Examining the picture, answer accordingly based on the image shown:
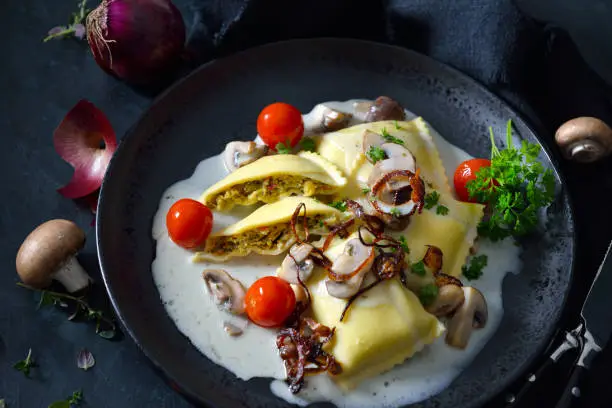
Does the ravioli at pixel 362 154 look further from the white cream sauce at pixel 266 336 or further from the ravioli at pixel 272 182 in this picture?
the white cream sauce at pixel 266 336

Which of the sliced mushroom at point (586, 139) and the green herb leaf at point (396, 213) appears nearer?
the green herb leaf at point (396, 213)

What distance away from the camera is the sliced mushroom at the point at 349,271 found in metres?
3.53

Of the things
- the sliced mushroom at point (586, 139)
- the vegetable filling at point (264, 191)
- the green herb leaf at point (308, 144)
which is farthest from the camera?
the sliced mushroom at point (586, 139)

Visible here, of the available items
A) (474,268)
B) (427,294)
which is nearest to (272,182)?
(427,294)

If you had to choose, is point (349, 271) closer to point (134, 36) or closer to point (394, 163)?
point (394, 163)

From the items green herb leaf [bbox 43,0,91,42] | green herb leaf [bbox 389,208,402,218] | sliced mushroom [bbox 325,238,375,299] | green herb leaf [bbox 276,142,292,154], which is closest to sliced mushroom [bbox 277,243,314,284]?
sliced mushroom [bbox 325,238,375,299]

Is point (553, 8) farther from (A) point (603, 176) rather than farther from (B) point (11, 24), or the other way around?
(B) point (11, 24)

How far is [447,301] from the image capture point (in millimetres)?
3688

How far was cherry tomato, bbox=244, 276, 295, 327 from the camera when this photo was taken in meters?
3.59

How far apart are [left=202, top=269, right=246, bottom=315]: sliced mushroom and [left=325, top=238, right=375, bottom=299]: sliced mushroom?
48cm

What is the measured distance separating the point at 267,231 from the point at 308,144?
0.65 m

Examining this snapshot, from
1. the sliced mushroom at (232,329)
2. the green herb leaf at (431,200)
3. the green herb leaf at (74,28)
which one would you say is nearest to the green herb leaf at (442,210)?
the green herb leaf at (431,200)

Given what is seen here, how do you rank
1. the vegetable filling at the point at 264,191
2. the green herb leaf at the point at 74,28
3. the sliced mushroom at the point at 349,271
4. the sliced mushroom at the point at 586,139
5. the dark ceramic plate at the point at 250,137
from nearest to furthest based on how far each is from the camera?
the sliced mushroom at the point at 349,271 < the dark ceramic plate at the point at 250,137 < the vegetable filling at the point at 264,191 < the sliced mushroom at the point at 586,139 < the green herb leaf at the point at 74,28

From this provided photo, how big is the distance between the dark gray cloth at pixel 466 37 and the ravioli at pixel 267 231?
4.53 feet
